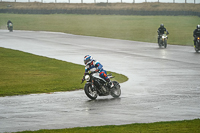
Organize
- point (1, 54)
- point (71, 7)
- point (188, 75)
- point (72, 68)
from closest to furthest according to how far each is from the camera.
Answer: point (188, 75)
point (72, 68)
point (1, 54)
point (71, 7)

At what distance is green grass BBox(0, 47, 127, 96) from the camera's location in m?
16.4

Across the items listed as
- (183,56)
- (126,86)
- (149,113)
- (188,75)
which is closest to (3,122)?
(149,113)

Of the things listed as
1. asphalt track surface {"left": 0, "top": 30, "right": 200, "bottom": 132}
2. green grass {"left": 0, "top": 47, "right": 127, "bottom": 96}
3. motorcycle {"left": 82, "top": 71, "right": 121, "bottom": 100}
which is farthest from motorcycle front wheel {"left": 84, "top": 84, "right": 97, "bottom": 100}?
green grass {"left": 0, "top": 47, "right": 127, "bottom": 96}

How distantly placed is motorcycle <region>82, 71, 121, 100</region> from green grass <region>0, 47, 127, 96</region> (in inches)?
91.5

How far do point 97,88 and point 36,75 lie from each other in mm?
6718

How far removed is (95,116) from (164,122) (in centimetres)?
192

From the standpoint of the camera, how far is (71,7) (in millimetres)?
90625

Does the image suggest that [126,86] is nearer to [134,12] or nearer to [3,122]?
[3,122]

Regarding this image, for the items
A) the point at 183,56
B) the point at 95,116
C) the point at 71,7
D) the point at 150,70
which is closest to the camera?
the point at 95,116

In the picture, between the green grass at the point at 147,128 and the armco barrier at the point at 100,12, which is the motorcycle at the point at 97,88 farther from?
the armco barrier at the point at 100,12

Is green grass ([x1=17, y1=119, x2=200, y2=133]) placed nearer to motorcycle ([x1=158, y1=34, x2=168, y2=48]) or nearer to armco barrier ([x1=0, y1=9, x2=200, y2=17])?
motorcycle ([x1=158, y1=34, x2=168, y2=48])

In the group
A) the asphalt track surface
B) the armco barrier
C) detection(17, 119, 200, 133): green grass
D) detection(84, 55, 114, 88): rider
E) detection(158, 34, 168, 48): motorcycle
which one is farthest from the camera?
the armco barrier

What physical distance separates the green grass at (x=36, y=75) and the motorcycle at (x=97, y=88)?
7.63 ft

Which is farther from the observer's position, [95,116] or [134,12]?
[134,12]
